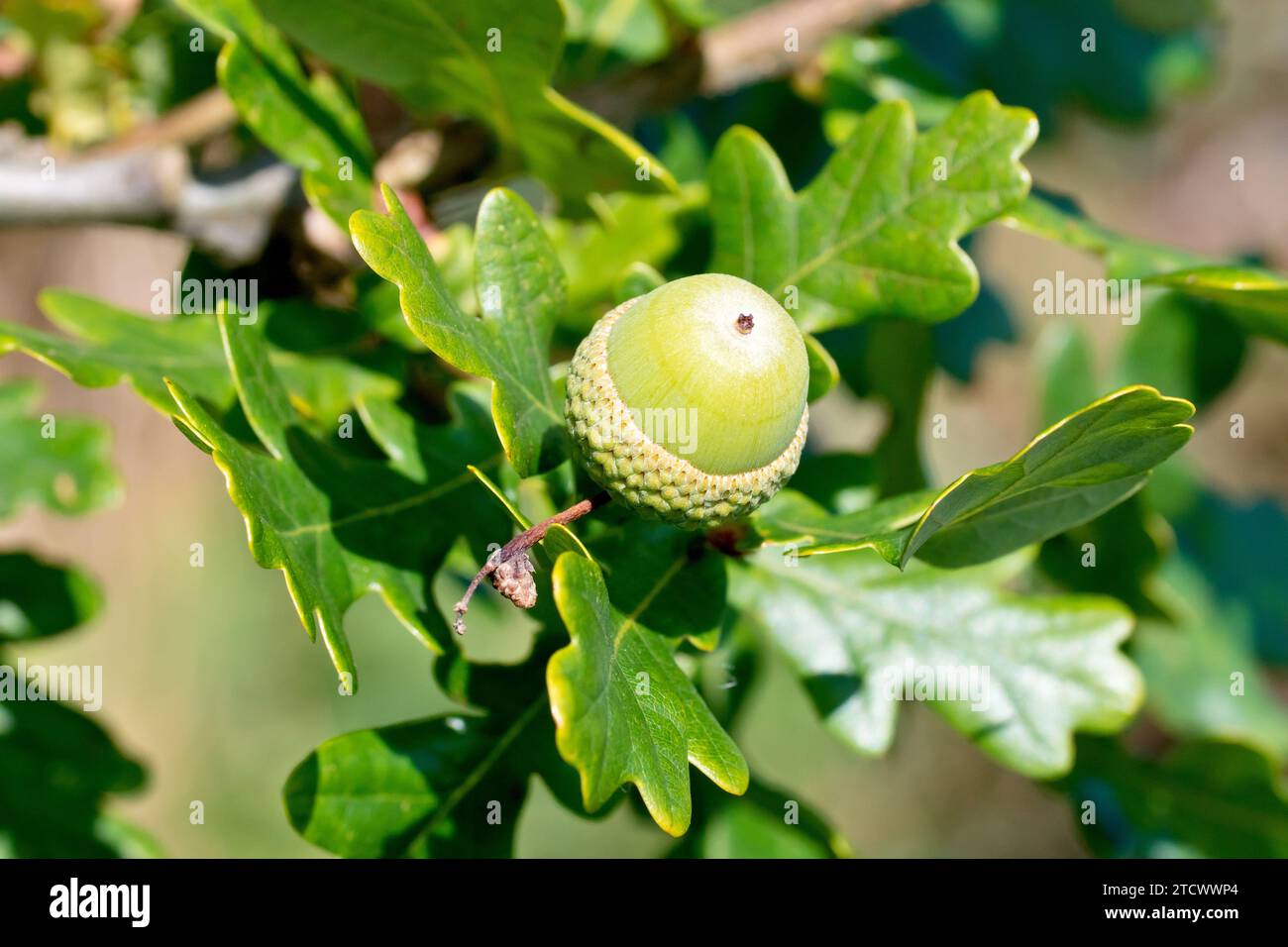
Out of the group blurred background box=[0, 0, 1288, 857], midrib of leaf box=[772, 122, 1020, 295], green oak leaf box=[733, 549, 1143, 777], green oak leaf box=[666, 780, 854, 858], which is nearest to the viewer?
midrib of leaf box=[772, 122, 1020, 295]

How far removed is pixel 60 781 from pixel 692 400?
1437mm

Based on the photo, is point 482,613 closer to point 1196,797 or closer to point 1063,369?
Answer: point 1063,369

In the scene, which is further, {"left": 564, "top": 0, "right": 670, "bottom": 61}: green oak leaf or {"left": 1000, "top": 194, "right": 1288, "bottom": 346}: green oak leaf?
{"left": 564, "top": 0, "right": 670, "bottom": 61}: green oak leaf

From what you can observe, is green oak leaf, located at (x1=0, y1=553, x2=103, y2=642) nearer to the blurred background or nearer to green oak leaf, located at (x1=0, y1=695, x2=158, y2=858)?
green oak leaf, located at (x1=0, y1=695, x2=158, y2=858)

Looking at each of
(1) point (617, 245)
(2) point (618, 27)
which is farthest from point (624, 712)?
(2) point (618, 27)

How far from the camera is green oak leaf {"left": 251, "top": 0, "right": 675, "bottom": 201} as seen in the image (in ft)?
4.13

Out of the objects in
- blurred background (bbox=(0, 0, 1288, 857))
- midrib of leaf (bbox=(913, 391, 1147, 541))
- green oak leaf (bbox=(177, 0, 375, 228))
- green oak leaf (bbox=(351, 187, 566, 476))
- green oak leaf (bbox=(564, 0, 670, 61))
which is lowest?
blurred background (bbox=(0, 0, 1288, 857))

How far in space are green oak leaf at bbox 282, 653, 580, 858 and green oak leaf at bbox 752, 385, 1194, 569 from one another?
0.36 m

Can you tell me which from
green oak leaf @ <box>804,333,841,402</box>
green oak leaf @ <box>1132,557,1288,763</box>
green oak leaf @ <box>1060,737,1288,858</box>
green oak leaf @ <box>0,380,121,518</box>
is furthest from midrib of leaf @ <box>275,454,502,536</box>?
green oak leaf @ <box>1132,557,1288,763</box>

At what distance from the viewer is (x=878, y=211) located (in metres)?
1.35

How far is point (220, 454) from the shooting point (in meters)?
0.99

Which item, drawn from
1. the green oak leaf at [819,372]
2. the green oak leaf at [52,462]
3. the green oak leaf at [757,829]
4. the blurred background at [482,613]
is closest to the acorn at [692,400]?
the green oak leaf at [819,372]

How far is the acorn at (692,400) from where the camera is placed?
95 cm
